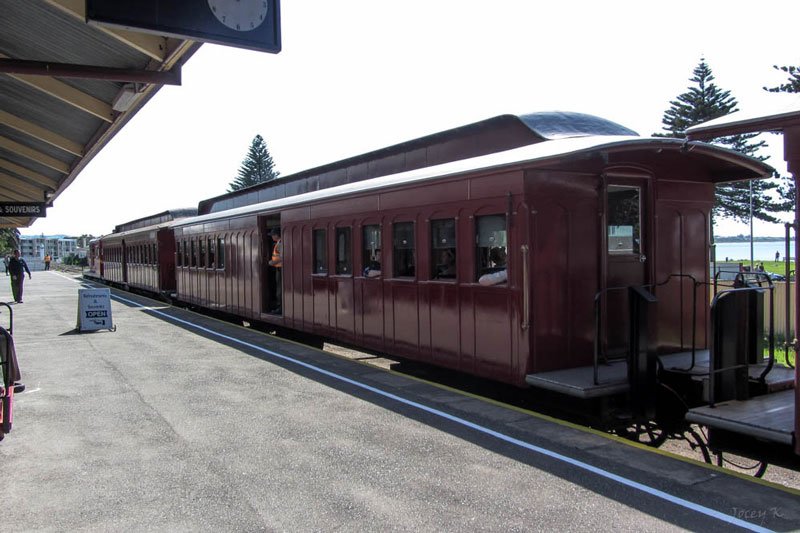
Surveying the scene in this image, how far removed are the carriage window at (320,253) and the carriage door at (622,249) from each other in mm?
4996

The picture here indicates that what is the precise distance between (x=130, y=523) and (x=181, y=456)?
131 cm

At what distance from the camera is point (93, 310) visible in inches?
536

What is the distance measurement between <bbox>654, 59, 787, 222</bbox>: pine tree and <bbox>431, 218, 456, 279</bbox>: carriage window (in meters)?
41.4

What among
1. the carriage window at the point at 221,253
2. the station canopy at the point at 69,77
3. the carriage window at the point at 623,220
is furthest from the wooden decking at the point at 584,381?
the carriage window at the point at 221,253

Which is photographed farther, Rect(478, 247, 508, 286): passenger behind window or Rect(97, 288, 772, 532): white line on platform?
Rect(478, 247, 508, 286): passenger behind window

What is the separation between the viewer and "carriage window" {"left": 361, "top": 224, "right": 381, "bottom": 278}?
350 inches

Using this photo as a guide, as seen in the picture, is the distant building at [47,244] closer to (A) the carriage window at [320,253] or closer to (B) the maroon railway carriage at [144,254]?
(B) the maroon railway carriage at [144,254]

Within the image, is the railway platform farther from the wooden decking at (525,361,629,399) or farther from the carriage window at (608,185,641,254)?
the carriage window at (608,185,641,254)

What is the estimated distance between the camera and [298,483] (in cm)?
476

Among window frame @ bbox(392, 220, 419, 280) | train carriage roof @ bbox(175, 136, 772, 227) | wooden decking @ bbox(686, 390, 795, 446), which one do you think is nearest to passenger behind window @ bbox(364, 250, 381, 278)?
window frame @ bbox(392, 220, 419, 280)

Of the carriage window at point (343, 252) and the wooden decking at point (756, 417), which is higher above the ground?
the carriage window at point (343, 252)

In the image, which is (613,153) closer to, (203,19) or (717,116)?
(203,19)

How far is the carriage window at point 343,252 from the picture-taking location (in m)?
9.65

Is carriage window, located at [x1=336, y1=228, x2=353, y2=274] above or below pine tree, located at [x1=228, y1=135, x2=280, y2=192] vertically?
below
